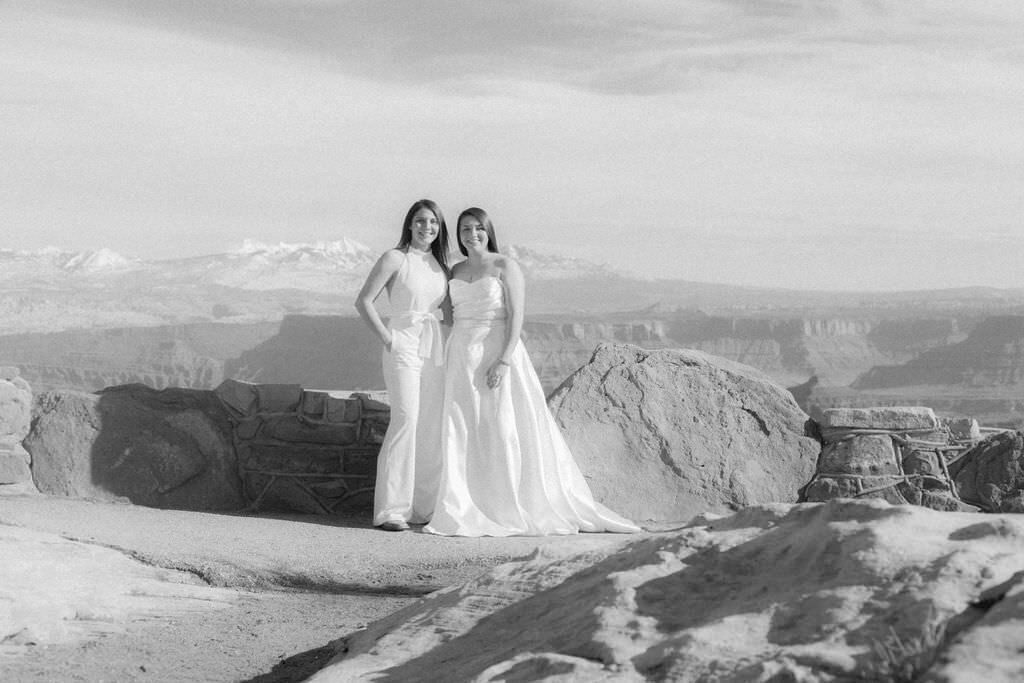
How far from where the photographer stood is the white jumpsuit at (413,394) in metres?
7.55

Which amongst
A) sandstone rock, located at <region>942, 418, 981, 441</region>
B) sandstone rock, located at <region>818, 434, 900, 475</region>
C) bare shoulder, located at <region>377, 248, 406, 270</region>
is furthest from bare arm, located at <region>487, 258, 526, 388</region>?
sandstone rock, located at <region>942, 418, 981, 441</region>

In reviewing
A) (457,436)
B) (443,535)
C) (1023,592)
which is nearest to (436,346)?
(457,436)

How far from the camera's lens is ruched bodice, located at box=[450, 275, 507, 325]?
24.9 ft

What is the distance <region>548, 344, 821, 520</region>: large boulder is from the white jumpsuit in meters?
1.03

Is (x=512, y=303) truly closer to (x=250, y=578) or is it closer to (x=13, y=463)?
(x=250, y=578)

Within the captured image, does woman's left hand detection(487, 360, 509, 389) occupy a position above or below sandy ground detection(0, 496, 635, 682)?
above

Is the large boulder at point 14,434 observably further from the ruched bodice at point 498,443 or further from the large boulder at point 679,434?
the large boulder at point 679,434

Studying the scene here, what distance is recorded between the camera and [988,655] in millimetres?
2672

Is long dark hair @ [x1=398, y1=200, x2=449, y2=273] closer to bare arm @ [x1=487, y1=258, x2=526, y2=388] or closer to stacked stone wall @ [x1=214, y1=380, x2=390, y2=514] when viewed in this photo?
bare arm @ [x1=487, y1=258, x2=526, y2=388]

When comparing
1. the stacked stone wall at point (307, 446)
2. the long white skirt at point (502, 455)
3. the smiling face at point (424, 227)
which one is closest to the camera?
the long white skirt at point (502, 455)

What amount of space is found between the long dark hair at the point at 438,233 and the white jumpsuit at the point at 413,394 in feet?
0.21

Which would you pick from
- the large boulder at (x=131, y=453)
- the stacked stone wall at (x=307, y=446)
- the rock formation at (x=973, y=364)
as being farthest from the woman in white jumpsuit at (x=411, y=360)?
the rock formation at (x=973, y=364)

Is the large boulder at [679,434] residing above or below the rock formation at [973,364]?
above

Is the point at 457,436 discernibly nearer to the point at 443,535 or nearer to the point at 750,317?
the point at 443,535
